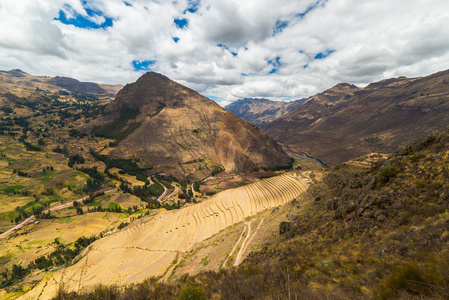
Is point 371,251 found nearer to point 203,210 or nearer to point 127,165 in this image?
point 203,210

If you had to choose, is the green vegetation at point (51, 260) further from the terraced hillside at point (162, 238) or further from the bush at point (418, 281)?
the bush at point (418, 281)

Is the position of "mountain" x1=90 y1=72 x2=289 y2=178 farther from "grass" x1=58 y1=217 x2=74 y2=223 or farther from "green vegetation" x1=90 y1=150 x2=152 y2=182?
"grass" x1=58 y1=217 x2=74 y2=223

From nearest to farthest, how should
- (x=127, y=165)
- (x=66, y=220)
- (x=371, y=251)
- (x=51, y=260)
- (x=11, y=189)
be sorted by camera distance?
(x=371, y=251) → (x=51, y=260) → (x=66, y=220) → (x=11, y=189) → (x=127, y=165)

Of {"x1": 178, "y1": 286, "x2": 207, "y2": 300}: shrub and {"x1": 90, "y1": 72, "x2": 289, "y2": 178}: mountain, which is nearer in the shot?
{"x1": 178, "y1": 286, "x2": 207, "y2": 300}: shrub

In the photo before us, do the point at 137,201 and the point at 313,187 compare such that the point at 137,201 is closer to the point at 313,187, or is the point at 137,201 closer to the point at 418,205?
the point at 313,187

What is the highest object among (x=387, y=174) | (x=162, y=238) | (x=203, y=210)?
(x=387, y=174)

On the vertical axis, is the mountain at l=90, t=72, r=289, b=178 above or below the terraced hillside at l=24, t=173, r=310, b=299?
above

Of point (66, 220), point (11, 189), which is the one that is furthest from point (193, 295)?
point (11, 189)

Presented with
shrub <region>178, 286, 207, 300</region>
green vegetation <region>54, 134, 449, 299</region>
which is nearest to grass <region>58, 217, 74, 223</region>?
green vegetation <region>54, 134, 449, 299</region>
